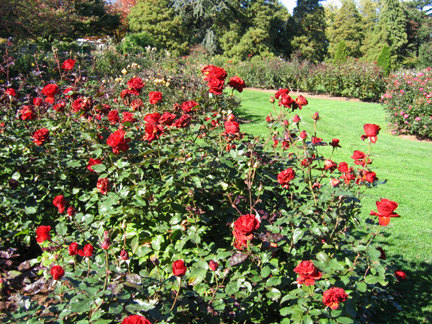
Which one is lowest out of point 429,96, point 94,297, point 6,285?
point 6,285

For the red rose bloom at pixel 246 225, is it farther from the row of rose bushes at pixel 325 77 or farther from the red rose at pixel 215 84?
the row of rose bushes at pixel 325 77

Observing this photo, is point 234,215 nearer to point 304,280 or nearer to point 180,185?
point 180,185

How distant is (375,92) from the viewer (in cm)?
1263

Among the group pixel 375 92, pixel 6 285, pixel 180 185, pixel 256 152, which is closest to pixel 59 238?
pixel 6 285

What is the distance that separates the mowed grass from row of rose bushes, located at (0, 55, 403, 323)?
0.26 m

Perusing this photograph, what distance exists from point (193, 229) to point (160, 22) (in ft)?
77.4

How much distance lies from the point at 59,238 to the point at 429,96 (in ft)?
26.4

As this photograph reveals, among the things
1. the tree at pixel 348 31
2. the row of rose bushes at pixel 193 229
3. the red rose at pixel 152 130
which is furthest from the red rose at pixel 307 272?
the tree at pixel 348 31

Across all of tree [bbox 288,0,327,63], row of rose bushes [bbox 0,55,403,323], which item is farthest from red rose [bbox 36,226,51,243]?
tree [bbox 288,0,327,63]

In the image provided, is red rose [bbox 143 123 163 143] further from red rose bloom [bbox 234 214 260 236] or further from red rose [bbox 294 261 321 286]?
red rose [bbox 294 261 321 286]

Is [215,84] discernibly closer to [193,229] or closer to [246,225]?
[193,229]

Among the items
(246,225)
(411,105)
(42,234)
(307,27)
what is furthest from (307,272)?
(307,27)

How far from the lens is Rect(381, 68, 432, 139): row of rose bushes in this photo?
749cm

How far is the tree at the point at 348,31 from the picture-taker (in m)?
29.8
